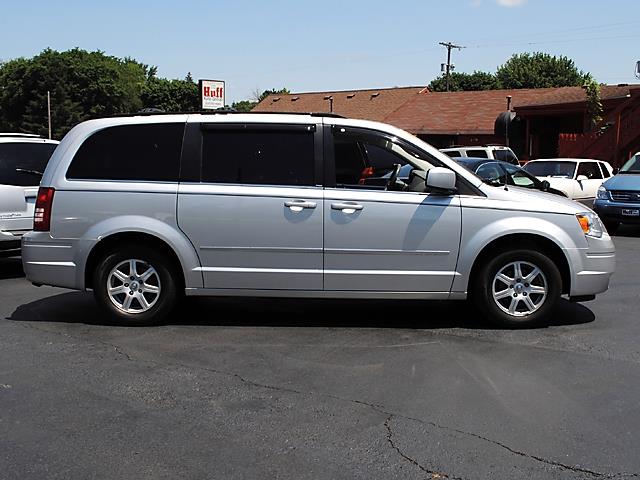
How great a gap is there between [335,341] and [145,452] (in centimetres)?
245

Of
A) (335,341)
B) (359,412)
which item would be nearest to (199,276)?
(335,341)

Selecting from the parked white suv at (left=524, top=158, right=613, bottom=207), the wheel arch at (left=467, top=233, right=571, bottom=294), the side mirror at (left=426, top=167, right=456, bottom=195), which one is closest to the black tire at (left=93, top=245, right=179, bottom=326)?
the side mirror at (left=426, top=167, right=456, bottom=195)

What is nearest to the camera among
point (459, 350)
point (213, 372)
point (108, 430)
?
point (108, 430)

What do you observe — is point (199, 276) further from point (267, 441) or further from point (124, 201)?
point (267, 441)

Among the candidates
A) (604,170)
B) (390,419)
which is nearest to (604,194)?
(604,170)

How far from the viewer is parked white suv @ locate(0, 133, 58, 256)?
8.62m

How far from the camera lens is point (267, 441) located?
3988mm

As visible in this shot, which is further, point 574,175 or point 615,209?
point 574,175

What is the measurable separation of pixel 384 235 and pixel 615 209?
30.2 feet

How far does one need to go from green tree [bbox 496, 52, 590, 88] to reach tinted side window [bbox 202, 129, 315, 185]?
2986 inches

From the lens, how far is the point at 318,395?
472 centimetres

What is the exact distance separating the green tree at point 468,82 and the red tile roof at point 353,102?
24.0 meters

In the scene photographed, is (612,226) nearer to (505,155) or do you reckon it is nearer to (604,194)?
(604,194)

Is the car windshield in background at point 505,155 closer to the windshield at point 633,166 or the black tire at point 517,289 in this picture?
the windshield at point 633,166
